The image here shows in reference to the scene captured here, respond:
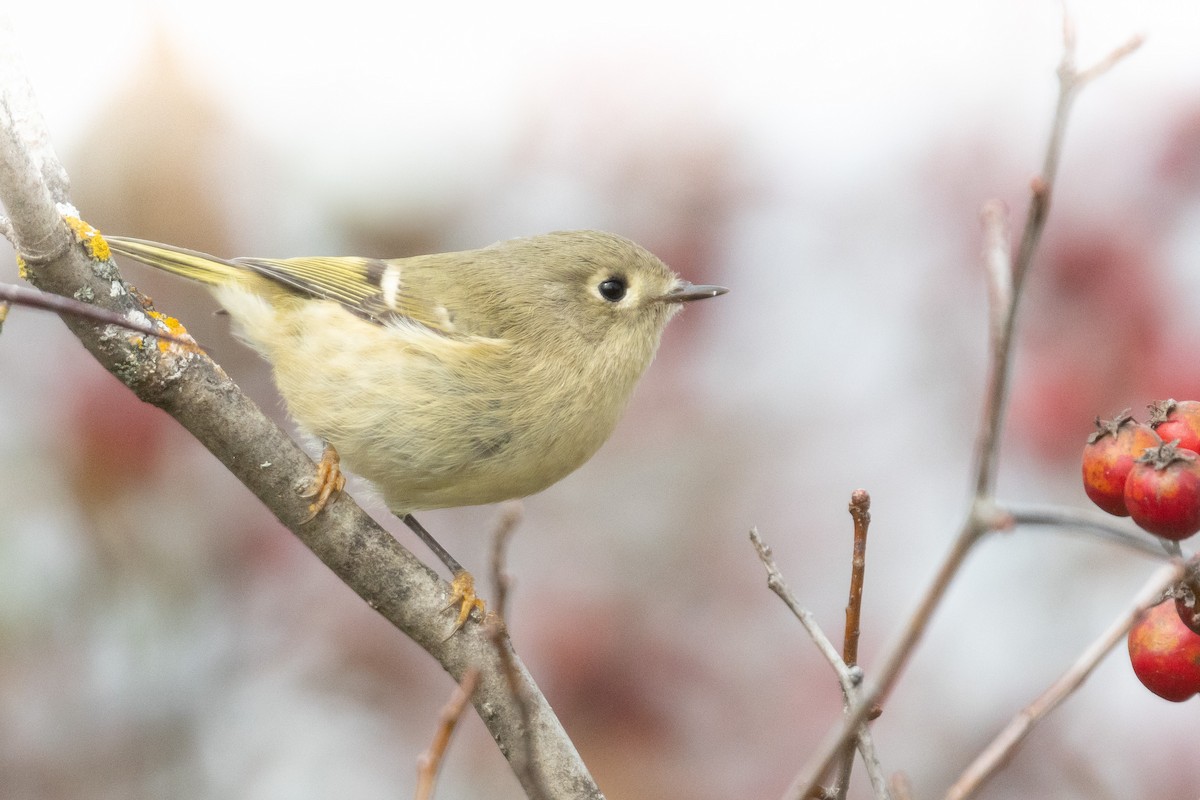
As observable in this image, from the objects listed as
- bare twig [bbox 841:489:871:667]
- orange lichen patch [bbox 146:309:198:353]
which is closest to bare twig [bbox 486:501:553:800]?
bare twig [bbox 841:489:871:667]

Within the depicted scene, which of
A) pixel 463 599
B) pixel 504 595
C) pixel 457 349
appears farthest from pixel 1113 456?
pixel 457 349

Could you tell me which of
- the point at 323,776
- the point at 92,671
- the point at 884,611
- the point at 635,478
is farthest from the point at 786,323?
the point at 92,671

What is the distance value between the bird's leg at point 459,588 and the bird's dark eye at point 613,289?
0.74 metres

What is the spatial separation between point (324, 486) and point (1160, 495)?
53.9 inches

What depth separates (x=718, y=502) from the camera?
3605 mm

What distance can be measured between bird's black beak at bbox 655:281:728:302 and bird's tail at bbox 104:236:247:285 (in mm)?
1060

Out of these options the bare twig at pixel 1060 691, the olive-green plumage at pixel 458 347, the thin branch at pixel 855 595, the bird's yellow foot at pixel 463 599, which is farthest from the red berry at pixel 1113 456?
the olive-green plumage at pixel 458 347

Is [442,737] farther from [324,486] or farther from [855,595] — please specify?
[324,486]

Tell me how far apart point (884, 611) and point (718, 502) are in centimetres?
63

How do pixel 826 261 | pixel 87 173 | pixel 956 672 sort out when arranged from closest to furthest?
pixel 956 672
pixel 87 173
pixel 826 261

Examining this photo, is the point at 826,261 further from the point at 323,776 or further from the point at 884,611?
the point at 323,776

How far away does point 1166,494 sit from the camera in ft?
3.66

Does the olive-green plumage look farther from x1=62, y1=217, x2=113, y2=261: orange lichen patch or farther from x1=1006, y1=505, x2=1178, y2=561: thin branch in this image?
x1=1006, y1=505, x2=1178, y2=561: thin branch

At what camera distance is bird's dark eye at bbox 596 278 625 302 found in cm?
281
